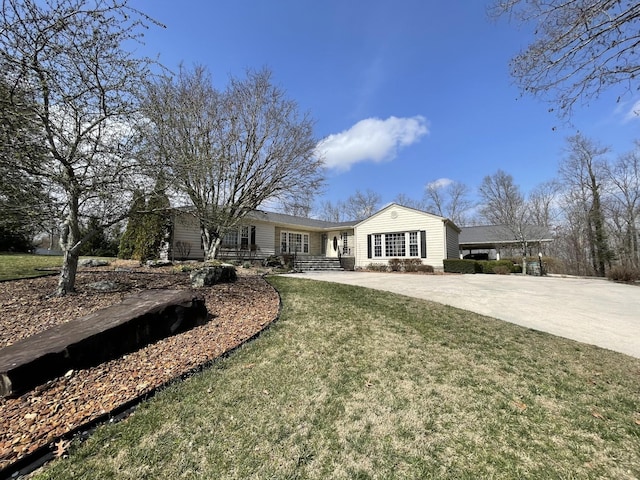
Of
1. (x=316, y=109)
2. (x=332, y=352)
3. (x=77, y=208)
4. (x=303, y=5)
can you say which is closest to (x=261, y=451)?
(x=332, y=352)

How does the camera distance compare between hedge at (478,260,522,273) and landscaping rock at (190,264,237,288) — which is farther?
hedge at (478,260,522,273)

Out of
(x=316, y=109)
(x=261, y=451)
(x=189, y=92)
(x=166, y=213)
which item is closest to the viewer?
(x=261, y=451)

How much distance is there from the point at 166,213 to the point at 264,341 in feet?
15.2

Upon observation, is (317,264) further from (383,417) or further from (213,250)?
(383,417)

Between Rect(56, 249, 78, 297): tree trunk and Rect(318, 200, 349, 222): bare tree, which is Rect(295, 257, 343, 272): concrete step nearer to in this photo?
Rect(56, 249, 78, 297): tree trunk

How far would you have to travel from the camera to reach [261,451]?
2096 mm

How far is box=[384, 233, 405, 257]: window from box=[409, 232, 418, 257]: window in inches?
17.1

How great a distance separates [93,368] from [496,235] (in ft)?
82.2

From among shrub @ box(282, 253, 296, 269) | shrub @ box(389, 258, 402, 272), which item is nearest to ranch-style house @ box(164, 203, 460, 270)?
shrub @ box(389, 258, 402, 272)

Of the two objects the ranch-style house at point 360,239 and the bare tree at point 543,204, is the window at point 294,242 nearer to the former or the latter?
the ranch-style house at point 360,239

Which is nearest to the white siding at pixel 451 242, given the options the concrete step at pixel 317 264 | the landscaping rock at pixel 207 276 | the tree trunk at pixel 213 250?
the concrete step at pixel 317 264

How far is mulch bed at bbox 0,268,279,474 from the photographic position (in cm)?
219

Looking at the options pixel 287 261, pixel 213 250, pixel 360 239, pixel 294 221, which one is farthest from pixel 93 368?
pixel 294 221

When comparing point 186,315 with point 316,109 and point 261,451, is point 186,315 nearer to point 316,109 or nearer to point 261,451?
point 261,451
